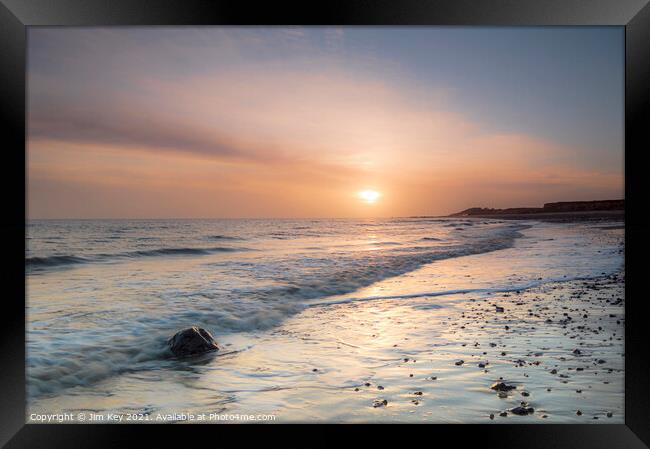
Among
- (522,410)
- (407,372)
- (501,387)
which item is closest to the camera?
(522,410)

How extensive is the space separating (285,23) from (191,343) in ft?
10.6

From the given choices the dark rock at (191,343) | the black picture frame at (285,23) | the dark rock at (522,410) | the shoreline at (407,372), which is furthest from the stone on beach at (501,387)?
the dark rock at (191,343)

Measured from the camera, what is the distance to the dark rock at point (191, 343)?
14.0ft

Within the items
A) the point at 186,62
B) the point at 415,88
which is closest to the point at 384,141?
the point at 415,88

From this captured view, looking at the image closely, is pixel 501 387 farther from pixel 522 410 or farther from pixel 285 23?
pixel 285 23

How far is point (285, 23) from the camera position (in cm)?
292

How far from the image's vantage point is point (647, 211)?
9.35 feet

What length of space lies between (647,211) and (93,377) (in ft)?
15.6

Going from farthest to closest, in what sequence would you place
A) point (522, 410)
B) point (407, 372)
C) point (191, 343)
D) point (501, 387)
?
point (191, 343) → point (407, 372) → point (501, 387) → point (522, 410)

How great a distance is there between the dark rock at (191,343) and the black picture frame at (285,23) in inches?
57.1

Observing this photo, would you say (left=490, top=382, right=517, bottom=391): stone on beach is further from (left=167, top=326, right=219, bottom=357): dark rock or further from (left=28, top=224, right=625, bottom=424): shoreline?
(left=167, top=326, right=219, bottom=357): dark rock

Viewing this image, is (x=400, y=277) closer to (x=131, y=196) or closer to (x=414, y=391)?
(x=414, y=391)

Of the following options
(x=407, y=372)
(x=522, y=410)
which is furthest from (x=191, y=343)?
(x=522, y=410)

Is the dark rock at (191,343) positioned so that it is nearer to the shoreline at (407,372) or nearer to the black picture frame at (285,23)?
the shoreline at (407,372)
